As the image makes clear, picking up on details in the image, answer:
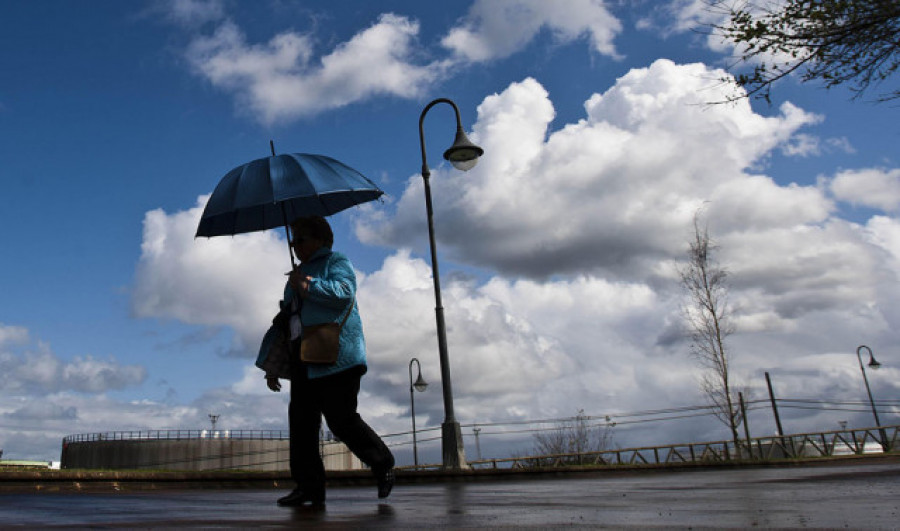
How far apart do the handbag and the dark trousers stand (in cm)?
17

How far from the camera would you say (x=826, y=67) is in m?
7.20

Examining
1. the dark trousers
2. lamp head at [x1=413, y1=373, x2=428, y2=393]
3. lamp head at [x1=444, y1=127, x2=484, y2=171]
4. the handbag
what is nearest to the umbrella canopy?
the handbag

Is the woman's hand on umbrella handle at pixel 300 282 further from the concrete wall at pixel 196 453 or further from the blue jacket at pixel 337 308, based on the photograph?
the concrete wall at pixel 196 453

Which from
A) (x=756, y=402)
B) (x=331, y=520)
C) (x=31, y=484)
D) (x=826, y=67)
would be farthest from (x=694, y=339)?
(x=331, y=520)

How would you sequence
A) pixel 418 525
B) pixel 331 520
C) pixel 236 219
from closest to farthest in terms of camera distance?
pixel 418 525 → pixel 331 520 → pixel 236 219

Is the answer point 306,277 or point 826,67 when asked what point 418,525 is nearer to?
point 306,277

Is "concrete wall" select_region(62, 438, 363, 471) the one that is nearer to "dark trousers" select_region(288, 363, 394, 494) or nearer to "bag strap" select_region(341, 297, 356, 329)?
"dark trousers" select_region(288, 363, 394, 494)

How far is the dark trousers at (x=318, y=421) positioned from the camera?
15.3ft

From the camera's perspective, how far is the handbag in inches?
178

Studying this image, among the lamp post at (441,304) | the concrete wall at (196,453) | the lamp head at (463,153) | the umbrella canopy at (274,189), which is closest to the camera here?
the umbrella canopy at (274,189)

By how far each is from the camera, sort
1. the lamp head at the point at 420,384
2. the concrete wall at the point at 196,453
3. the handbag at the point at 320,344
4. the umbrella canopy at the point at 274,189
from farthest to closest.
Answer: the concrete wall at the point at 196,453 → the lamp head at the point at 420,384 → the umbrella canopy at the point at 274,189 → the handbag at the point at 320,344

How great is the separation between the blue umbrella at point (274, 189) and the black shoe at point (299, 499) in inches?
75.5

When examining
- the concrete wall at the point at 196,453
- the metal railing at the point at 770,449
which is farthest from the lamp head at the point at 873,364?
the concrete wall at the point at 196,453

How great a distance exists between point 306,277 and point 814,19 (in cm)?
552
